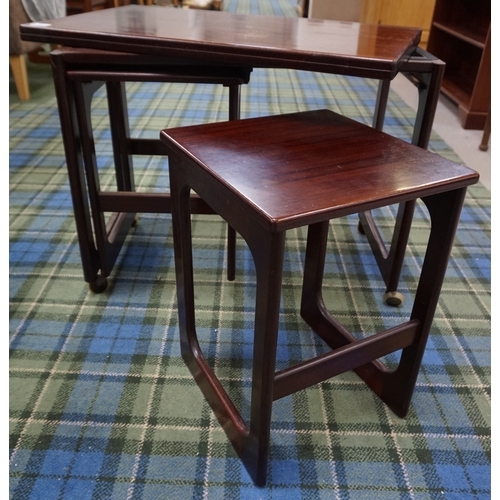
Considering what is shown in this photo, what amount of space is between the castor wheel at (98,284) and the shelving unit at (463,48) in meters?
2.12

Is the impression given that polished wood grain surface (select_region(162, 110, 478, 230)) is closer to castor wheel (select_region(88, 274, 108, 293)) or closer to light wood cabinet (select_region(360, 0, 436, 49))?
castor wheel (select_region(88, 274, 108, 293))

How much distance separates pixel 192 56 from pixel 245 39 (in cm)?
11

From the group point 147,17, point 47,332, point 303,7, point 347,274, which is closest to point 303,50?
point 147,17

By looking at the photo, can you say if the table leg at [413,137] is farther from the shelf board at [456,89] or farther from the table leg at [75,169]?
the shelf board at [456,89]

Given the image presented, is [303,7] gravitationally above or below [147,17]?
below

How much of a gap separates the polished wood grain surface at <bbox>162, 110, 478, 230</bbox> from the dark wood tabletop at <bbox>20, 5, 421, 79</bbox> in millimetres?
115

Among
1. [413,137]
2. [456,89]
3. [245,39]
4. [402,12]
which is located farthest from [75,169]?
[402,12]

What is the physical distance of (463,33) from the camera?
274cm

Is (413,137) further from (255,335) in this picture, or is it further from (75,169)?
(75,169)

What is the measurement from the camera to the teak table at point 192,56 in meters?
0.85

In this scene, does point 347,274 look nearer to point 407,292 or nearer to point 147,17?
point 407,292

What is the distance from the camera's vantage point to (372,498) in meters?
0.83

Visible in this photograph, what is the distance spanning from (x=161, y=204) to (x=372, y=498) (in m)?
0.82

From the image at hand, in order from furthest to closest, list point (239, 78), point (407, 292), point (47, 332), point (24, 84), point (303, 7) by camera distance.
→ point (303, 7) < point (24, 84) < point (407, 292) < point (47, 332) < point (239, 78)
